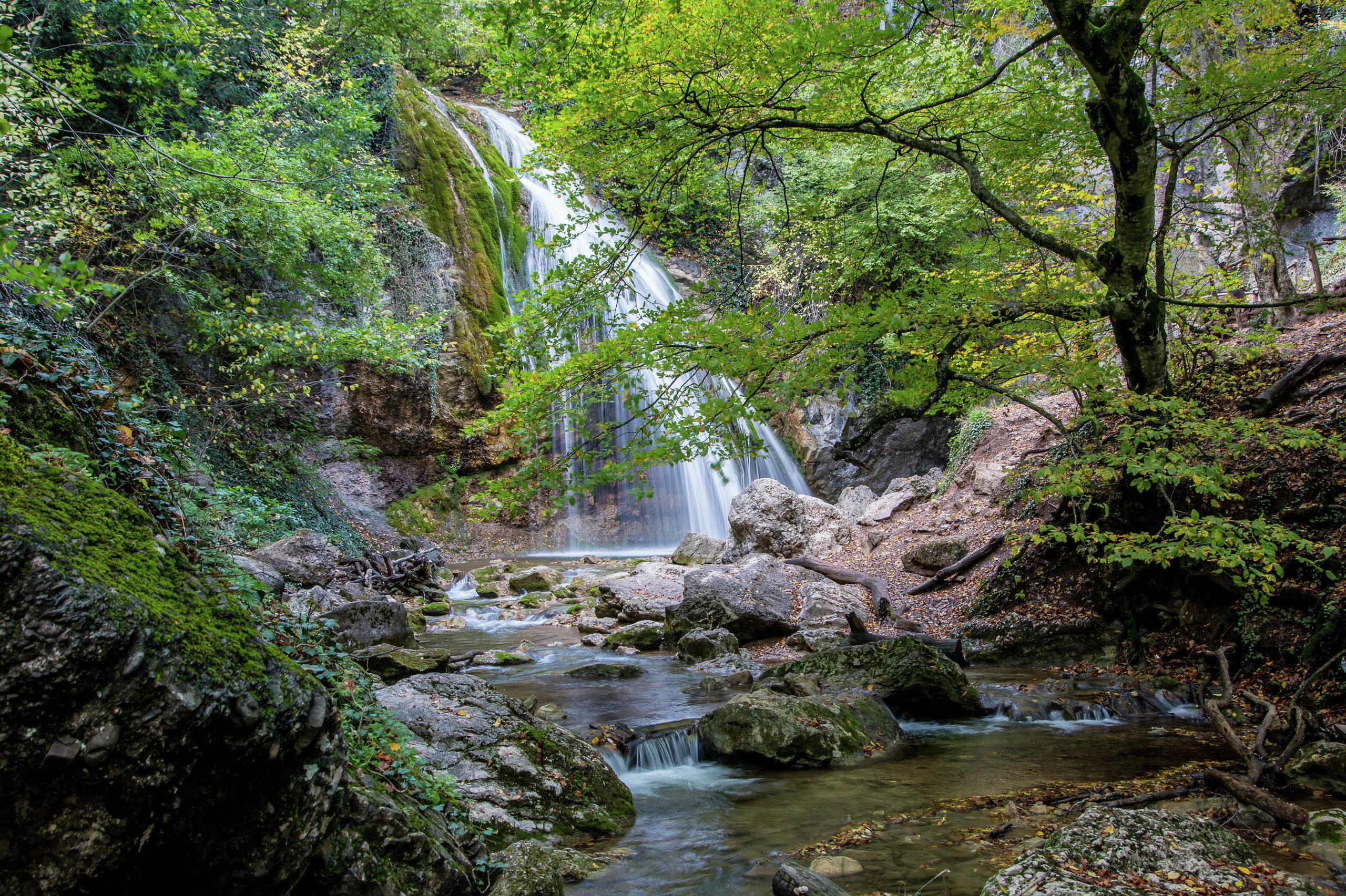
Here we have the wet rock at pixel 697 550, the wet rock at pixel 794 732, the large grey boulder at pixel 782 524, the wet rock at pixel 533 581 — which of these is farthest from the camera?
the wet rock at pixel 697 550

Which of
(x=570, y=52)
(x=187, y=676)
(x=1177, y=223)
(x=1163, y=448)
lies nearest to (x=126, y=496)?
(x=187, y=676)

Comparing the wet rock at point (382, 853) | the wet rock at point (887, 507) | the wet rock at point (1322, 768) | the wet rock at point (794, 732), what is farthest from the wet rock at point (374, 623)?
the wet rock at point (887, 507)

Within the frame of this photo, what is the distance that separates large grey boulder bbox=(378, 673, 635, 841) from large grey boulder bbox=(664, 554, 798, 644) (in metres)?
4.72

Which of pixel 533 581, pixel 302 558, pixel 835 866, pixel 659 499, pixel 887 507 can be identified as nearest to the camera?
pixel 835 866

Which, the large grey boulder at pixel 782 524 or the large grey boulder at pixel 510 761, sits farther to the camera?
the large grey boulder at pixel 782 524

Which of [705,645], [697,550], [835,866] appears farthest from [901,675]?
[697,550]

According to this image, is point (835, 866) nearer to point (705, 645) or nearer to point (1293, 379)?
point (705, 645)

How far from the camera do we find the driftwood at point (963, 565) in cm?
979

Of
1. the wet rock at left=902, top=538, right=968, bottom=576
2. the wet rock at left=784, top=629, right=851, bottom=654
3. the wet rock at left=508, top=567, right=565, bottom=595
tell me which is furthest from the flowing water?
the wet rock at left=508, top=567, right=565, bottom=595

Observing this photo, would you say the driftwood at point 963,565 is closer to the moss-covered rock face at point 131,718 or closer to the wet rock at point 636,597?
the wet rock at point 636,597

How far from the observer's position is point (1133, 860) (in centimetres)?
290

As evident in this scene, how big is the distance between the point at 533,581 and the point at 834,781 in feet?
30.5

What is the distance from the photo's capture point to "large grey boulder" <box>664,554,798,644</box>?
9.31m

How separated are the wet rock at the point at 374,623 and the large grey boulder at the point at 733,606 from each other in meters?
3.56
